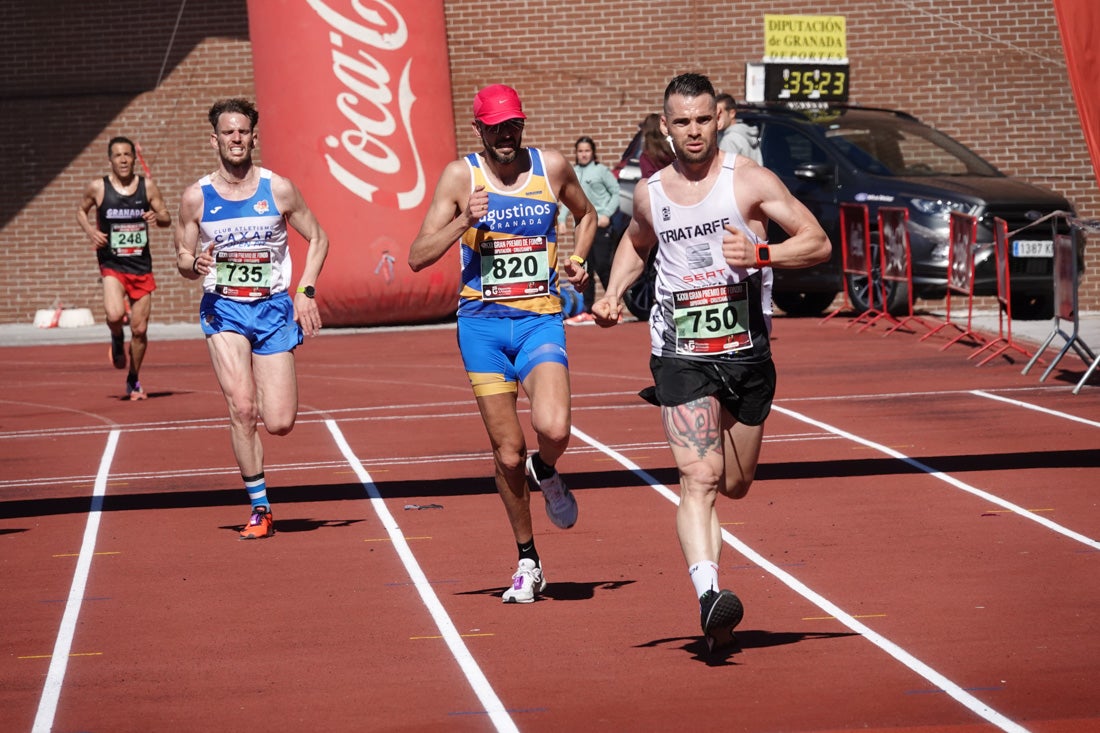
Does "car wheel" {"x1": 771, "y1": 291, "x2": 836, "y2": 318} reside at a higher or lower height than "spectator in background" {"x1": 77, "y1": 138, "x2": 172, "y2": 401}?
lower

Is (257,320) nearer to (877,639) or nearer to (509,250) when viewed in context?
(509,250)

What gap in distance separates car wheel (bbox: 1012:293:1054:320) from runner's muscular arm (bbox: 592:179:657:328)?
1302 cm

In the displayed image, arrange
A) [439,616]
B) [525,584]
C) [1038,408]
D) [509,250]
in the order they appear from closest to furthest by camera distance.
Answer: [439,616] < [525,584] < [509,250] < [1038,408]

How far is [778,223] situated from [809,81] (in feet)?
56.9

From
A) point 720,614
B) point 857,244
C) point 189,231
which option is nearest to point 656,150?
point 857,244

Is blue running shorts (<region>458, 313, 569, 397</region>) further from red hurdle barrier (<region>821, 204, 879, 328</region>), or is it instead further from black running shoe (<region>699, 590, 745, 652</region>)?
red hurdle barrier (<region>821, 204, 879, 328</region>)

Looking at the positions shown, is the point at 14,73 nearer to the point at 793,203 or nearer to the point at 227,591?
the point at 227,591

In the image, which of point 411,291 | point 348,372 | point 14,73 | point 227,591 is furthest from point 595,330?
point 227,591

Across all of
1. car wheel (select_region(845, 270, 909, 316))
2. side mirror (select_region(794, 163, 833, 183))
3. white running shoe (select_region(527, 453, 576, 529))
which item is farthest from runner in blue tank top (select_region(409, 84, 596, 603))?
side mirror (select_region(794, 163, 833, 183))

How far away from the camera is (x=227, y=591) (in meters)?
7.89

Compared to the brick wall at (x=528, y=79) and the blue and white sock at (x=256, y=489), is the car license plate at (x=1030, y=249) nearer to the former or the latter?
the brick wall at (x=528, y=79)

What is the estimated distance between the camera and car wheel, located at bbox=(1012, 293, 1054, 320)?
19259 millimetres

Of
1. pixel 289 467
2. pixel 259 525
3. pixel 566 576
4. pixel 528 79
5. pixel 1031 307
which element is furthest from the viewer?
pixel 528 79

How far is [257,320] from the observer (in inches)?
366
